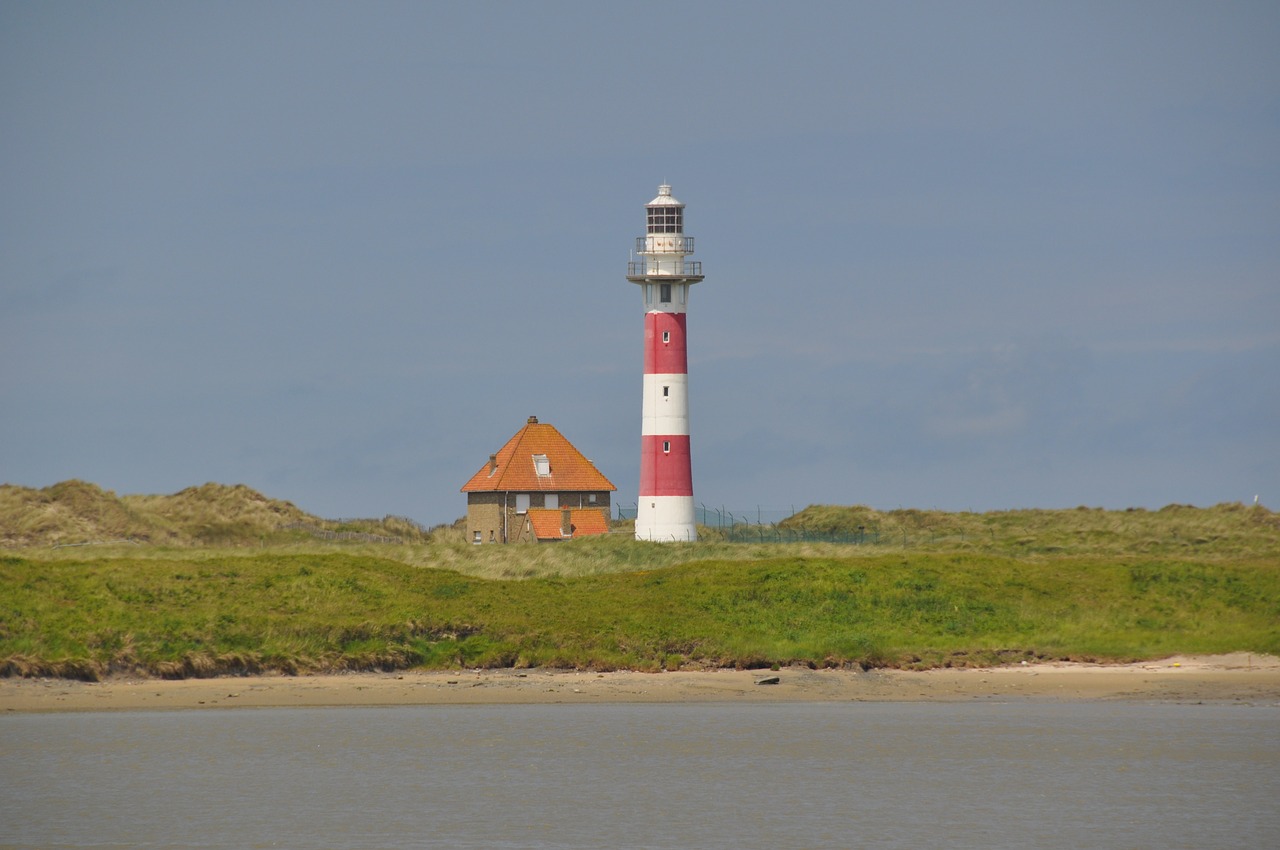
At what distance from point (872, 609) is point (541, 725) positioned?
8.95 metres

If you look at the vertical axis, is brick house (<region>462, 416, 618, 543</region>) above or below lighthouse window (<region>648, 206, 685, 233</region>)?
below

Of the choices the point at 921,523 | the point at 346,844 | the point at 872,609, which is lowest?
the point at 346,844

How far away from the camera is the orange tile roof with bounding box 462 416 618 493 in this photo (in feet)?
190

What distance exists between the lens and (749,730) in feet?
82.9

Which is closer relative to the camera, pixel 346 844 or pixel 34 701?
pixel 346 844

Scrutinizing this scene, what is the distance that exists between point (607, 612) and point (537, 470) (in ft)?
89.1

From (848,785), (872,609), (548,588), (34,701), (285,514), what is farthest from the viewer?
(285,514)

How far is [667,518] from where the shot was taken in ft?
156

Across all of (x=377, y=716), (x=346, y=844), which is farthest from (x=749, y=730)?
(x=346, y=844)

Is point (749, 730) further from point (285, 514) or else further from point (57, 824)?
point (285, 514)

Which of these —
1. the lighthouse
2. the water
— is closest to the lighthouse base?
the lighthouse

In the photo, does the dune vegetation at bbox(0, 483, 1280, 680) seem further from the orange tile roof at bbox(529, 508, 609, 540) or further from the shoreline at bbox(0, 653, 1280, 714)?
the orange tile roof at bbox(529, 508, 609, 540)

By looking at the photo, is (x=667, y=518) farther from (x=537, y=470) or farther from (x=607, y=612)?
(x=607, y=612)

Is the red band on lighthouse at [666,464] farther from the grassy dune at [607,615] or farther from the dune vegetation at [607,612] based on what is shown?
the grassy dune at [607,615]
